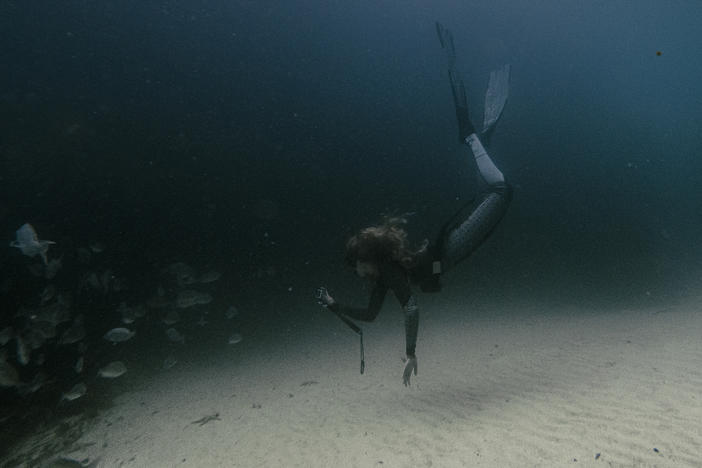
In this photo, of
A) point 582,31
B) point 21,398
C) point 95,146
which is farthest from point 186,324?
point 582,31

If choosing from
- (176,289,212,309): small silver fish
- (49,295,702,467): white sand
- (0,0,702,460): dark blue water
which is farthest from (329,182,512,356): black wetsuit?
(0,0,702,460): dark blue water

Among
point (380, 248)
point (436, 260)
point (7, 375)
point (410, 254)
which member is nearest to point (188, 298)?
point (7, 375)

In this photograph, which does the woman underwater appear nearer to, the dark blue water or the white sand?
the white sand

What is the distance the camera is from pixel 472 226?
4676 mm

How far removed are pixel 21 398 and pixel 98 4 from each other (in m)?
15.1

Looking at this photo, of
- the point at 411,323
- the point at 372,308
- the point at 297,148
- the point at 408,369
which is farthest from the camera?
the point at 297,148

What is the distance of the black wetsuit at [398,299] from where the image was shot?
12.6ft

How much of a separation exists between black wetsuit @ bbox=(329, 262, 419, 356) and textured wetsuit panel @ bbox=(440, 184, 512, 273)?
0.75 meters

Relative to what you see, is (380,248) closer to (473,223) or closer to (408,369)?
(408,369)

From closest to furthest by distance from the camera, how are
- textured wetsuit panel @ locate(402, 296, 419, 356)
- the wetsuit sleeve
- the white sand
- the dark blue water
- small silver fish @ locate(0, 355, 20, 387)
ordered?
the white sand, textured wetsuit panel @ locate(402, 296, 419, 356), the wetsuit sleeve, small silver fish @ locate(0, 355, 20, 387), the dark blue water

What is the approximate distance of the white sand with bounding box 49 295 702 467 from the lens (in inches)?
123

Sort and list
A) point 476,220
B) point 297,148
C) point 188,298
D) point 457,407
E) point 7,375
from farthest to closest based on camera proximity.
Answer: point 297,148
point 188,298
point 7,375
point 476,220
point 457,407

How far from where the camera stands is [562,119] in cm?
3222

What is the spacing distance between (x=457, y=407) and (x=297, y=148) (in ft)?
66.5
